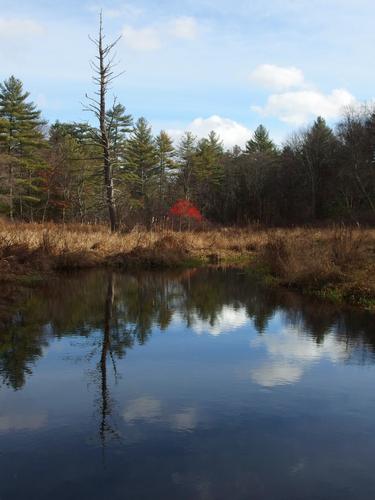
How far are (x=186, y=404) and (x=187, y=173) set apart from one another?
53387mm

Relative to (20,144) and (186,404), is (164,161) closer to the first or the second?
(20,144)

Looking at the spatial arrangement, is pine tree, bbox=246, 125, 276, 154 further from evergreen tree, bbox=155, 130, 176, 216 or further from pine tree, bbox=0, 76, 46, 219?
pine tree, bbox=0, 76, 46, 219

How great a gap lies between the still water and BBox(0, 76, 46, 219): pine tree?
34.5 meters

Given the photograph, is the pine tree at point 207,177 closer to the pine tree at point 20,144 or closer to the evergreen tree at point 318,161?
the evergreen tree at point 318,161

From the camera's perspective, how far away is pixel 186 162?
5956 centimetres

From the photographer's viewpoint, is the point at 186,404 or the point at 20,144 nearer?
the point at 186,404

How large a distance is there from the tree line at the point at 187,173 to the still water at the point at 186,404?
88.9 ft

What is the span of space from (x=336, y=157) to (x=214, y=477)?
1961 inches

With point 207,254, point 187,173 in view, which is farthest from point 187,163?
point 207,254

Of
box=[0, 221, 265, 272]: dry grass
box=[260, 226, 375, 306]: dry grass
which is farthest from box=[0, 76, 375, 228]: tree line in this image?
box=[260, 226, 375, 306]: dry grass

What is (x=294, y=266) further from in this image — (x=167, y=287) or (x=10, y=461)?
(x=10, y=461)

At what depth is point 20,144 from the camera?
45188mm

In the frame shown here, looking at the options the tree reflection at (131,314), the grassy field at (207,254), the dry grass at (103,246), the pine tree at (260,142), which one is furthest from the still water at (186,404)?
the pine tree at (260,142)

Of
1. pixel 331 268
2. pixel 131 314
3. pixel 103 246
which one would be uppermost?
pixel 103 246
